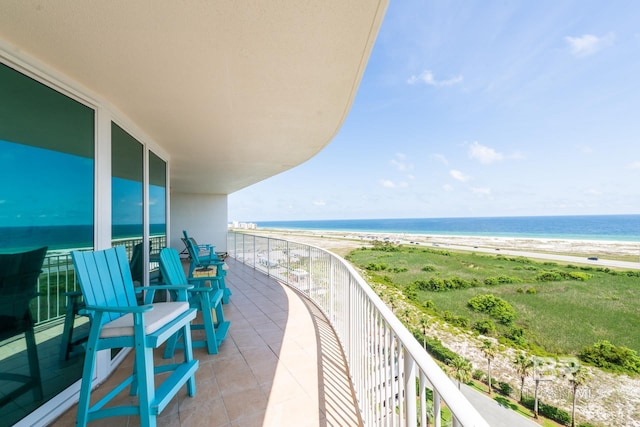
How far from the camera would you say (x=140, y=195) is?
10.1 feet

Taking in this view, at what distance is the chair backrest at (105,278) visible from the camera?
158 cm

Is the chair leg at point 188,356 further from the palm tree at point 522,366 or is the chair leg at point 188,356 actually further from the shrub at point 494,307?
the shrub at point 494,307

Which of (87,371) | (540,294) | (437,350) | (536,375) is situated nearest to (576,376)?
(536,375)

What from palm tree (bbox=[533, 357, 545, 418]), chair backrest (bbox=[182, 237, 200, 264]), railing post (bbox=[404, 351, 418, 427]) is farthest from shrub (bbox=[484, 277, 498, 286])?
railing post (bbox=[404, 351, 418, 427])

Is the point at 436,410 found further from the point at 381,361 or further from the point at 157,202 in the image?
the point at 157,202

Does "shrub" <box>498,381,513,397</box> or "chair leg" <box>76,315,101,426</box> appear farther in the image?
"shrub" <box>498,381,513,397</box>

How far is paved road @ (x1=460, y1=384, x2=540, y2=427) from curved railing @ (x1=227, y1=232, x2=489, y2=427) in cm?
907

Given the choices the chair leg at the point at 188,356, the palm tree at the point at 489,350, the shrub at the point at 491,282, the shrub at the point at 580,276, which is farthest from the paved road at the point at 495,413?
the shrub at the point at 580,276

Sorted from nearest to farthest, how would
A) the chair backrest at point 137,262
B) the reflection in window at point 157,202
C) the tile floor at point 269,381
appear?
the tile floor at point 269,381
the chair backrest at point 137,262
the reflection in window at point 157,202

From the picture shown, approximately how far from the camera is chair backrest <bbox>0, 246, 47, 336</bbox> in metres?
1.52

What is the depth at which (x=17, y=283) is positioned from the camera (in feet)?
5.24

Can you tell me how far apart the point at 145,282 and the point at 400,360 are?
3.34 metres

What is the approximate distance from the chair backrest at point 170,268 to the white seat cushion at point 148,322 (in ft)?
2.45

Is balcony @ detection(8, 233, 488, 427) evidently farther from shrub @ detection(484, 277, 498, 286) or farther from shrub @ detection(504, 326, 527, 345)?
shrub @ detection(484, 277, 498, 286)
